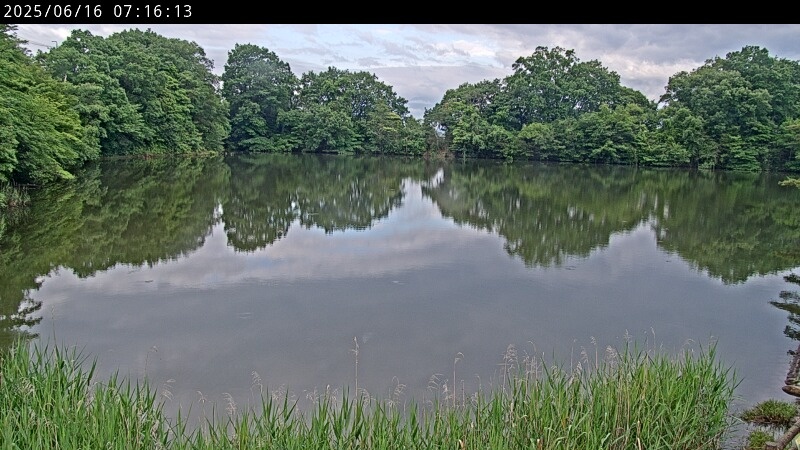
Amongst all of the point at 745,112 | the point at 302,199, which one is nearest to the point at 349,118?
the point at 302,199

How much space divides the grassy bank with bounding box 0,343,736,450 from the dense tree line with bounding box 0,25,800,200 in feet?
49.4

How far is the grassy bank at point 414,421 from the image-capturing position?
9.62 ft

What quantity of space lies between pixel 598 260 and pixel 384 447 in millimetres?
8610

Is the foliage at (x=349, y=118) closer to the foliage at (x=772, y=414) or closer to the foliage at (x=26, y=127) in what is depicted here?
the foliage at (x=26, y=127)

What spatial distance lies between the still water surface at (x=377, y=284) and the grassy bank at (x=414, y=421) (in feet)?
2.50

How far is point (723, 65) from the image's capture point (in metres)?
34.1

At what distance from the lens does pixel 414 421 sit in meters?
3.20

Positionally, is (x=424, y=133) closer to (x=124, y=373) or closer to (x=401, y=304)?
(x=401, y=304)

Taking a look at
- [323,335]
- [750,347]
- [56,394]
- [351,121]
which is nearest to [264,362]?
[323,335]

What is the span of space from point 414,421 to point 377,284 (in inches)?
212

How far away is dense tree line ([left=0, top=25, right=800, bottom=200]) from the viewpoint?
2564 centimetres

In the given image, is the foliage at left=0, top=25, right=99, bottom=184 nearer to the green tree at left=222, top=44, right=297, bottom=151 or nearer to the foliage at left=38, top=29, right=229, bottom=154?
the foliage at left=38, top=29, right=229, bottom=154

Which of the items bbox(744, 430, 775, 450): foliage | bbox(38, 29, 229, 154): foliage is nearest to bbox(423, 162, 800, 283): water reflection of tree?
bbox(744, 430, 775, 450): foliage
